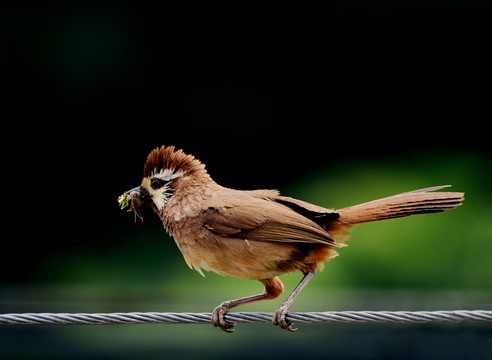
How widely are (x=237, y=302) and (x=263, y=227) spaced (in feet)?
1.52

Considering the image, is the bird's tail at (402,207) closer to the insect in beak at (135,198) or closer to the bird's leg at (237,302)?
the bird's leg at (237,302)

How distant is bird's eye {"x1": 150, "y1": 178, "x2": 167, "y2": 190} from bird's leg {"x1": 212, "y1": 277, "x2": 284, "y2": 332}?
0.69 metres

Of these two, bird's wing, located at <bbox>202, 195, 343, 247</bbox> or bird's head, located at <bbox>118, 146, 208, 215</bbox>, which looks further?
bird's head, located at <bbox>118, 146, 208, 215</bbox>

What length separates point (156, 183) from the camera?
365 cm

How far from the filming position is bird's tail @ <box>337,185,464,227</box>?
3.25 meters

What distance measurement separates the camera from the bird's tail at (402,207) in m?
3.25

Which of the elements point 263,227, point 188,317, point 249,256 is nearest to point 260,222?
point 263,227

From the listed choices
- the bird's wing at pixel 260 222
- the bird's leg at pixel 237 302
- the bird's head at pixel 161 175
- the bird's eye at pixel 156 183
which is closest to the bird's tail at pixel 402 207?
the bird's wing at pixel 260 222

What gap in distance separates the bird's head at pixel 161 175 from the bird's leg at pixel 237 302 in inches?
23.8

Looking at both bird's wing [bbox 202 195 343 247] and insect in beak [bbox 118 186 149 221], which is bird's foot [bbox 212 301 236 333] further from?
insect in beak [bbox 118 186 149 221]

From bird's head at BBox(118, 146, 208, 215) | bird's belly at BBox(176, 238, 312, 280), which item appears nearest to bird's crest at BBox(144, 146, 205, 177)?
bird's head at BBox(118, 146, 208, 215)

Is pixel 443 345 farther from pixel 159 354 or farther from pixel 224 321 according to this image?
pixel 224 321

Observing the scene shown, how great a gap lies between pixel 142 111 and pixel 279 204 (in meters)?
4.59

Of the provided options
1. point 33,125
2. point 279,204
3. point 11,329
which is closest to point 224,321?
point 279,204
